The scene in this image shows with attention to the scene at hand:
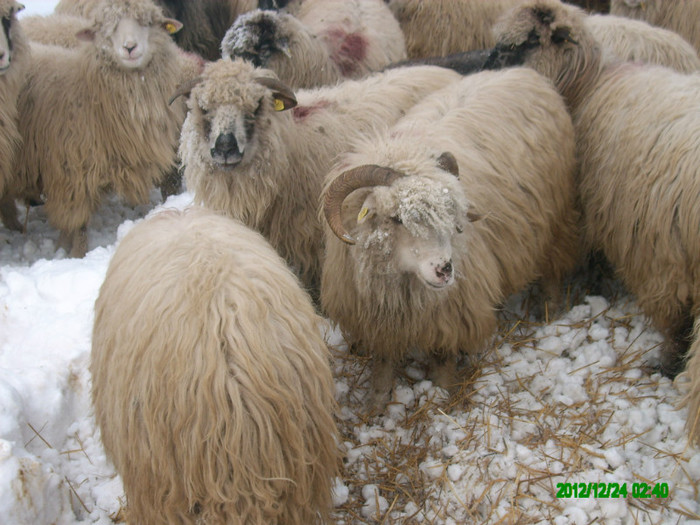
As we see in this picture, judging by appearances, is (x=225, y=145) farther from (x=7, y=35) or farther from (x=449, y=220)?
(x=7, y=35)

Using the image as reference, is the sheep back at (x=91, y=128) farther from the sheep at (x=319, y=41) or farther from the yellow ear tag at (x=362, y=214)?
the yellow ear tag at (x=362, y=214)

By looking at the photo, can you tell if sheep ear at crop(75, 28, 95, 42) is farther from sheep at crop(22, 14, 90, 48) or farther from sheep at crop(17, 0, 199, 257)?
sheep at crop(22, 14, 90, 48)

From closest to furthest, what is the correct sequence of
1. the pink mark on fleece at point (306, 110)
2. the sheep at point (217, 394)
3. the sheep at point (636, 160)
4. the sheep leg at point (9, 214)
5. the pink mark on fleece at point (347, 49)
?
1. the sheep at point (217, 394)
2. the sheep at point (636, 160)
3. the pink mark on fleece at point (306, 110)
4. the sheep leg at point (9, 214)
5. the pink mark on fleece at point (347, 49)

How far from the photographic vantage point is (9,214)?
597cm

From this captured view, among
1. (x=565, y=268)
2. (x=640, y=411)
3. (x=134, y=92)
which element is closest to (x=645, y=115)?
(x=565, y=268)

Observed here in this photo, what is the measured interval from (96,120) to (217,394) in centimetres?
398

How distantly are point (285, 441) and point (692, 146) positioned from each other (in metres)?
2.72

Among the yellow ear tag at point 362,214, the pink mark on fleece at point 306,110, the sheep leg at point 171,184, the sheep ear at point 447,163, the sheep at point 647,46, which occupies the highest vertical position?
the sheep at point 647,46

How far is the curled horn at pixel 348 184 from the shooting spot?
323 cm

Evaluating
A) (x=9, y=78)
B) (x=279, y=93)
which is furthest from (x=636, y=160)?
(x=9, y=78)

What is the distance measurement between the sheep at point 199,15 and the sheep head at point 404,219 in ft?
16.7

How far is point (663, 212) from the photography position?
3459mm

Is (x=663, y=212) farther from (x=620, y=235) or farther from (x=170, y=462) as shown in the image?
(x=170, y=462)

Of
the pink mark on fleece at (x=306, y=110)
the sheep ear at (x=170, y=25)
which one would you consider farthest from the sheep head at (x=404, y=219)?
the sheep ear at (x=170, y=25)
